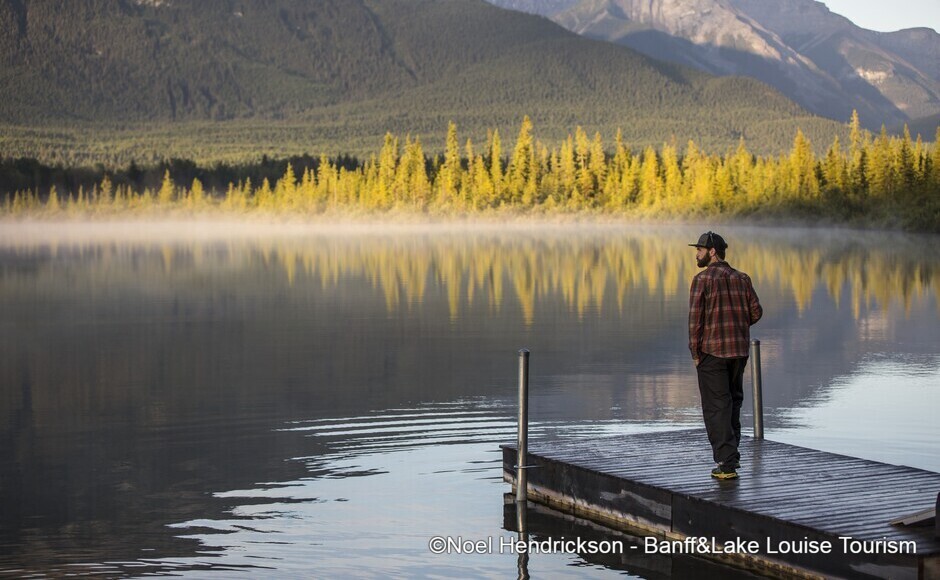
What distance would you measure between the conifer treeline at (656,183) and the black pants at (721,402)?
77582mm

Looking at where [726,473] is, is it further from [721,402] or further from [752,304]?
[752,304]

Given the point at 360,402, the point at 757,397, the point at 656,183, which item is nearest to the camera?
the point at 757,397

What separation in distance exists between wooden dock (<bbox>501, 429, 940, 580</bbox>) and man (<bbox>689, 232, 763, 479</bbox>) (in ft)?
1.22

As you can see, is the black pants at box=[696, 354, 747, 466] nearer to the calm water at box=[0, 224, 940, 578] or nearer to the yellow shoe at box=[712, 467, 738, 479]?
the yellow shoe at box=[712, 467, 738, 479]

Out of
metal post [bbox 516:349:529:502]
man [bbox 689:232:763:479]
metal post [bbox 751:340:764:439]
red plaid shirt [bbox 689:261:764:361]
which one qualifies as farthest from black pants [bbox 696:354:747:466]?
metal post [bbox 751:340:764:439]

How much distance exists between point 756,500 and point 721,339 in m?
1.41

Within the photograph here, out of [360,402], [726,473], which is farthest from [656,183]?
[726,473]

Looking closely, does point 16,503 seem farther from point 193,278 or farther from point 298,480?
point 193,278

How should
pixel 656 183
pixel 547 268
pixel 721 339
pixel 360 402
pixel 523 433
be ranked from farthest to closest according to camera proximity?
pixel 656 183 → pixel 547 268 → pixel 360 402 → pixel 523 433 → pixel 721 339

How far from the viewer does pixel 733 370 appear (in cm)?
1227

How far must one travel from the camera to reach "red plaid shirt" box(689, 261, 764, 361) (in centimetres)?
1211

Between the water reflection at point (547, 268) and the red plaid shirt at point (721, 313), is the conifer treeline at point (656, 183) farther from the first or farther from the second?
the red plaid shirt at point (721, 313)

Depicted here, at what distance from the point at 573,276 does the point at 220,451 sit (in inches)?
1167

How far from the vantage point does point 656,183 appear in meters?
132
